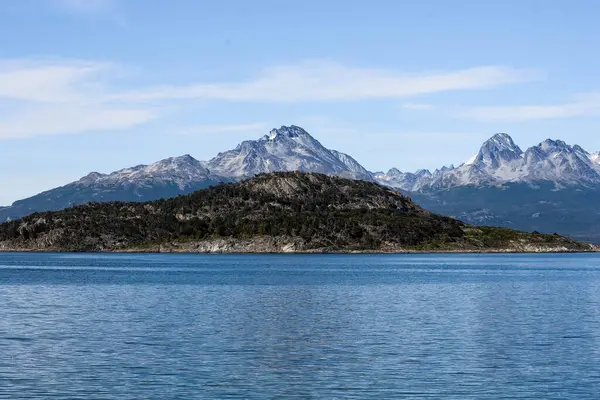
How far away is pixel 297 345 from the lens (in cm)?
7181

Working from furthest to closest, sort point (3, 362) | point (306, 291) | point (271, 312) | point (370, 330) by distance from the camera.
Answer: point (306, 291), point (271, 312), point (370, 330), point (3, 362)

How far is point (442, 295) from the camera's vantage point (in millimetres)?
127312

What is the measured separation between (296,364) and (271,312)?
37.5 meters

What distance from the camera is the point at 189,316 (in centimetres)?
9262

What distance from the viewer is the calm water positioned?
176 feet

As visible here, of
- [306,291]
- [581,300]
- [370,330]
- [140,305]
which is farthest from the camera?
[306,291]

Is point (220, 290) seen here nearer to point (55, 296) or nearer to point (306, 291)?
point (306, 291)

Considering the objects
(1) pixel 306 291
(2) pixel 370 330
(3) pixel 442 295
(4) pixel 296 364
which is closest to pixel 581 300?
(3) pixel 442 295

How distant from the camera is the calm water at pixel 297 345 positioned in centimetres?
5366

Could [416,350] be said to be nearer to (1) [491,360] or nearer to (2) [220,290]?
(1) [491,360]

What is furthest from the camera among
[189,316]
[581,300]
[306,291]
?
[306,291]

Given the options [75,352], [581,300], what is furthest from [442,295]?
[75,352]

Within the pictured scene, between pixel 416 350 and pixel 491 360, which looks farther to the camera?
pixel 416 350

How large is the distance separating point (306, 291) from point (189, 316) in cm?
4555
